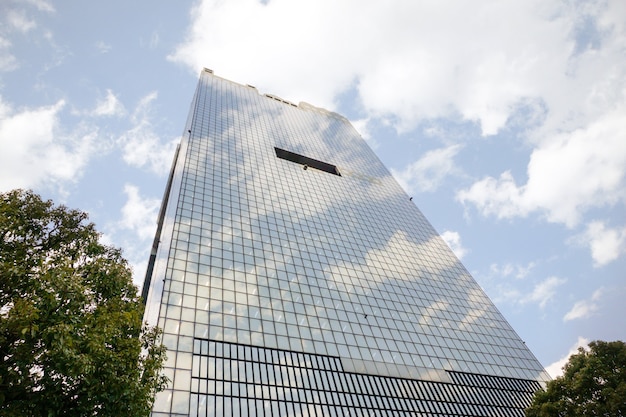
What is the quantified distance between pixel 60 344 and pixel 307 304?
2817cm

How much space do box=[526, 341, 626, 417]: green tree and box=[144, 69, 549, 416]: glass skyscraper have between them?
35.0 feet

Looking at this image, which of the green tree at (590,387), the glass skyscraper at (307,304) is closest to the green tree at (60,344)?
the glass skyscraper at (307,304)

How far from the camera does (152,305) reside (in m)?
30.6

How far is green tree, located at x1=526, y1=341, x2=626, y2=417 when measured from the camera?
1933 cm

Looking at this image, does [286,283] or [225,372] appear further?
[286,283]

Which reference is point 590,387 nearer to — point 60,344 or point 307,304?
point 307,304

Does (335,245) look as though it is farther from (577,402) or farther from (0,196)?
(0,196)

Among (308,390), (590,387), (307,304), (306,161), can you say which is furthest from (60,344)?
(306,161)

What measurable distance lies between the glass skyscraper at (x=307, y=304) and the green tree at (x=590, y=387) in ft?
35.0

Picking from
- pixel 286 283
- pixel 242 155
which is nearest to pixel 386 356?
pixel 286 283

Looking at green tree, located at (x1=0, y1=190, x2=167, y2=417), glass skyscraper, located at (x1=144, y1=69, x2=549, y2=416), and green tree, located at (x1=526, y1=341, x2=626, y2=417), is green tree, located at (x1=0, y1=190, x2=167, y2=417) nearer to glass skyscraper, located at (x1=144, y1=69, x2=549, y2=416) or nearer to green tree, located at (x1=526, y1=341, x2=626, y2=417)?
glass skyscraper, located at (x1=144, y1=69, x2=549, y2=416)

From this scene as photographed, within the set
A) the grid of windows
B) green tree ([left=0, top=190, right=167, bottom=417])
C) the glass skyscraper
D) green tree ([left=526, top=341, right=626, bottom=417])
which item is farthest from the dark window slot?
green tree ([left=0, top=190, right=167, bottom=417])

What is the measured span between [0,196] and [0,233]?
90.4 inches

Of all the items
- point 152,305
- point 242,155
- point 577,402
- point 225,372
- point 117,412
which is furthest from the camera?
point 242,155
